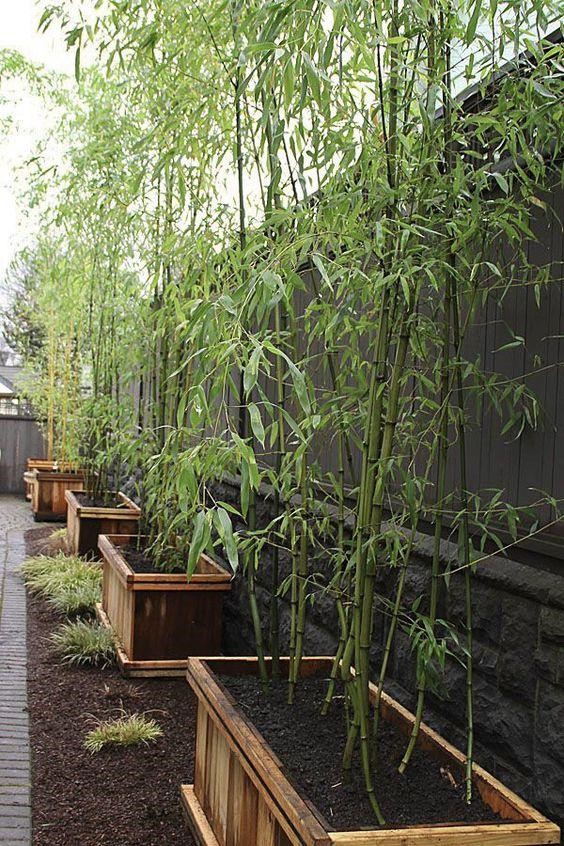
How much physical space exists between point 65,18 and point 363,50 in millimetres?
1416

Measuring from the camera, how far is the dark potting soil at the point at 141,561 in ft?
14.1

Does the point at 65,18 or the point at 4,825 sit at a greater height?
the point at 65,18

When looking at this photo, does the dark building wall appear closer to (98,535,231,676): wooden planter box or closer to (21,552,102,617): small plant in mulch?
(98,535,231,676): wooden planter box

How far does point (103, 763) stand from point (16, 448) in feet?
35.5

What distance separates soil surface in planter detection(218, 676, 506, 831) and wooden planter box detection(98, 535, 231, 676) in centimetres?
155

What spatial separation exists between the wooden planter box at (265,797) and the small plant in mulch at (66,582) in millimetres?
2675

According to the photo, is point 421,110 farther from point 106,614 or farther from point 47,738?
point 106,614

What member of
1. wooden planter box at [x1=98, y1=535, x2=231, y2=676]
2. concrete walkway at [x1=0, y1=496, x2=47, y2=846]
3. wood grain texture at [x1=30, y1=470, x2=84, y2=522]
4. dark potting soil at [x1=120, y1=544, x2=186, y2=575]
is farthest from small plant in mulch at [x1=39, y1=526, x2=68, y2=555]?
wooden planter box at [x1=98, y1=535, x2=231, y2=676]

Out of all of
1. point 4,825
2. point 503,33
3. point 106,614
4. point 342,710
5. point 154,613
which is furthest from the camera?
point 106,614

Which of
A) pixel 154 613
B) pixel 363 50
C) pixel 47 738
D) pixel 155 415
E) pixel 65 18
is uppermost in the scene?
pixel 65 18

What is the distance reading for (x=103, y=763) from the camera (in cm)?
303

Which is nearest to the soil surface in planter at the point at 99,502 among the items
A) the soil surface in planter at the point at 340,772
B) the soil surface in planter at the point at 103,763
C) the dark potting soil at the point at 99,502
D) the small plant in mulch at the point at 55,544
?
the dark potting soil at the point at 99,502

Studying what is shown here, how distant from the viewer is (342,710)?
2.37 m

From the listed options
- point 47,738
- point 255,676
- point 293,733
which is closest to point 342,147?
point 293,733
